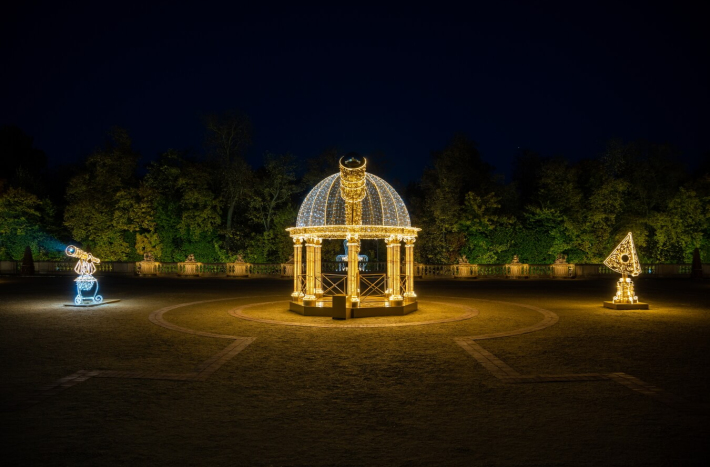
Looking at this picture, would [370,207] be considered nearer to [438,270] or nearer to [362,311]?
[362,311]

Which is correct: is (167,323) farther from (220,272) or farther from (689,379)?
(220,272)

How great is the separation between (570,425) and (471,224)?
114ft

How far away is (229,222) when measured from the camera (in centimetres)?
4294

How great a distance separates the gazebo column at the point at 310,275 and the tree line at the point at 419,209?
22.3 m

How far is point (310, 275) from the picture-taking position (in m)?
17.5

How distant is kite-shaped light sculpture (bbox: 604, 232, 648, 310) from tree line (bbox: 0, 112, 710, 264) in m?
20.6

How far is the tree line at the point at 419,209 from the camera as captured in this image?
134 ft

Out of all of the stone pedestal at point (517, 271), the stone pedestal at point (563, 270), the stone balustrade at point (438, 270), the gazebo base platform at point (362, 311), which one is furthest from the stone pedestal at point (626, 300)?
the stone pedestal at point (563, 270)

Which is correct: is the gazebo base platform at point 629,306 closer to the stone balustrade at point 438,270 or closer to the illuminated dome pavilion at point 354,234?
the illuminated dome pavilion at point 354,234

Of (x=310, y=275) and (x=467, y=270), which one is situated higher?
(x=310, y=275)

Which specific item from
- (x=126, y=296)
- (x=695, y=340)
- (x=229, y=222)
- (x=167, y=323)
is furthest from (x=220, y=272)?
(x=695, y=340)

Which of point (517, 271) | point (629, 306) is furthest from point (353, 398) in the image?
point (517, 271)

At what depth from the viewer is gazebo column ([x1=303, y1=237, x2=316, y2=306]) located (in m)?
16.7

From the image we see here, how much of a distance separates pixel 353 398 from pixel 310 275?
10.4 metres
